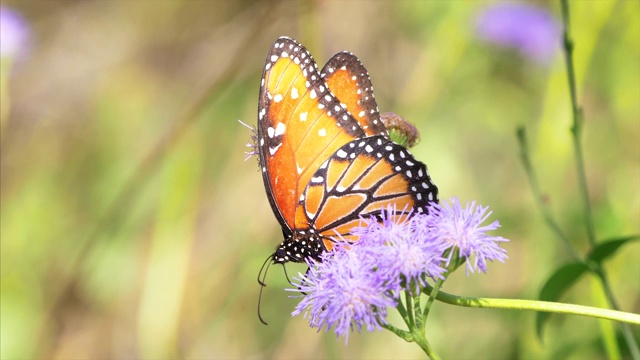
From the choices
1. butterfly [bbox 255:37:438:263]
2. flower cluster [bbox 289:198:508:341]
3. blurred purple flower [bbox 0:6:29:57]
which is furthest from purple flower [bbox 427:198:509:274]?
blurred purple flower [bbox 0:6:29:57]

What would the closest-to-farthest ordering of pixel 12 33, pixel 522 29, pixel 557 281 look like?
1. pixel 557 281
2. pixel 12 33
3. pixel 522 29

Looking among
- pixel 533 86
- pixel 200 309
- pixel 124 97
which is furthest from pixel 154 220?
pixel 533 86

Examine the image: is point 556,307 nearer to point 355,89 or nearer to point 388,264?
point 388,264

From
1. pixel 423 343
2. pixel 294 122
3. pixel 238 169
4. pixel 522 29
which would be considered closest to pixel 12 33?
pixel 238 169

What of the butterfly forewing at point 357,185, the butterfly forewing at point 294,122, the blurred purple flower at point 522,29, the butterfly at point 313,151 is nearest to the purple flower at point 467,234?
the butterfly forewing at point 357,185

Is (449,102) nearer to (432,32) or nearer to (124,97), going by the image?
(432,32)

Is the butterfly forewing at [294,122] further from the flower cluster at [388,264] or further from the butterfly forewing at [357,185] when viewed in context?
the flower cluster at [388,264]
